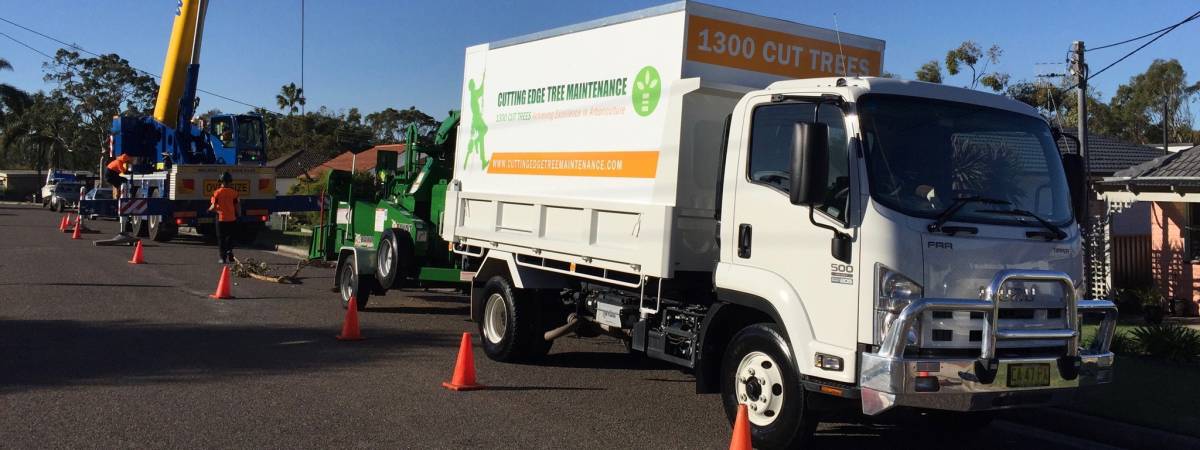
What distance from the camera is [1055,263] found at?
6.37m

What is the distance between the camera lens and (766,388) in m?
6.75

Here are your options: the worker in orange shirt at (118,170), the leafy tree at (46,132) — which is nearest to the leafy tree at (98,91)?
the leafy tree at (46,132)

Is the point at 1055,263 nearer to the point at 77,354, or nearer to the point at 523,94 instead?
the point at 523,94

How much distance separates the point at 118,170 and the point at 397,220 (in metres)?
18.1

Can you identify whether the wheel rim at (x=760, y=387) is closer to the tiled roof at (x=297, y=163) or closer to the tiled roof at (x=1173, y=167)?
the tiled roof at (x=1173, y=167)

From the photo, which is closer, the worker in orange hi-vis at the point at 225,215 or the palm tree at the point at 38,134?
the worker in orange hi-vis at the point at 225,215

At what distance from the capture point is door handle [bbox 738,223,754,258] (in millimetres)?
6938

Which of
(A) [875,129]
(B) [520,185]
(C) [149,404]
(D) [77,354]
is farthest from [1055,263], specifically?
(D) [77,354]

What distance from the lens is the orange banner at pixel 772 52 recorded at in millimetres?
7809

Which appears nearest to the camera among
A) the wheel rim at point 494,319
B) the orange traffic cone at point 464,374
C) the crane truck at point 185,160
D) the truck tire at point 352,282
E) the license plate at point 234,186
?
the orange traffic cone at point 464,374

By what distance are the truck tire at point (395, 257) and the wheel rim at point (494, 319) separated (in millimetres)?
2236

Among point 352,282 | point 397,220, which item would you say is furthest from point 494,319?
point 352,282

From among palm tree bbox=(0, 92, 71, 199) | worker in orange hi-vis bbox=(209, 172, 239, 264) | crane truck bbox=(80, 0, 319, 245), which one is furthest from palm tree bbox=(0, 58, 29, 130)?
worker in orange hi-vis bbox=(209, 172, 239, 264)

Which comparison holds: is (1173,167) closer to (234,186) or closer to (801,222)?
(801,222)
